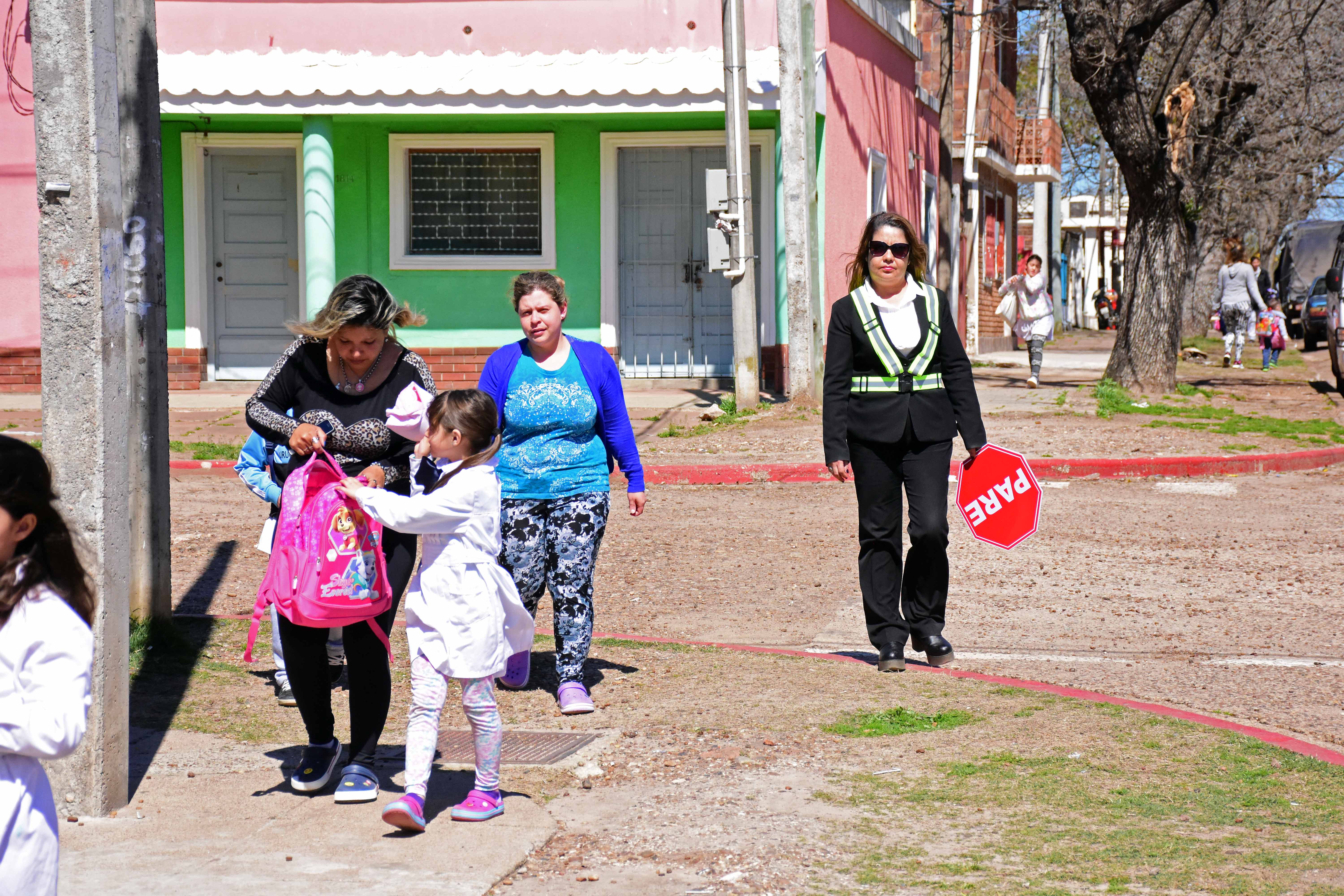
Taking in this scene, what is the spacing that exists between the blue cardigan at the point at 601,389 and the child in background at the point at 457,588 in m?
1.34

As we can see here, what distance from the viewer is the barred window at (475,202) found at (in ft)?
62.3

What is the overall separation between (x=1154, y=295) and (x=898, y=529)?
478 inches

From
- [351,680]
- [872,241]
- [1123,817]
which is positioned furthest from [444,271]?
[1123,817]

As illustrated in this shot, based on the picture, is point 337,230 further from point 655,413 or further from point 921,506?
point 921,506

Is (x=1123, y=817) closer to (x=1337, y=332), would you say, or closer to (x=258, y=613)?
(x=258, y=613)

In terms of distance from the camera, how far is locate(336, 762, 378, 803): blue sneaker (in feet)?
15.0

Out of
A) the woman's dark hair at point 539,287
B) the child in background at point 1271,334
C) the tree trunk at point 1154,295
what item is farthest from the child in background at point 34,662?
the child in background at point 1271,334

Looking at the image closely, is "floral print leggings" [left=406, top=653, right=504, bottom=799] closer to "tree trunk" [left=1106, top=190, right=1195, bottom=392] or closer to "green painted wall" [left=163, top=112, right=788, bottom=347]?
"tree trunk" [left=1106, top=190, right=1195, bottom=392]

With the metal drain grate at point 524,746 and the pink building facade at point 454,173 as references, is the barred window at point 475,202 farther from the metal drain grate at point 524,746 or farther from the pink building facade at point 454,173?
the metal drain grate at point 524,746

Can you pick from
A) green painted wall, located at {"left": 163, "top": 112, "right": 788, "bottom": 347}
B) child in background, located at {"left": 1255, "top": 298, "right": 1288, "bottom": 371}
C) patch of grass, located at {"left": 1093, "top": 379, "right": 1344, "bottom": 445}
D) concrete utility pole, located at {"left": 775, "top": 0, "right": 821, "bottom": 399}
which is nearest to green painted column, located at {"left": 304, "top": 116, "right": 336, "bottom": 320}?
Result: green painted wall, located at {"left": 163, "top": 112, "right": 788, "bottom": 347}

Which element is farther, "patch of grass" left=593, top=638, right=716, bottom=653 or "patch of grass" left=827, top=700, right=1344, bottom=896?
"patch of grass" left=593, top=638, right=716, bottom=653

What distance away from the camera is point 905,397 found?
620 centimetres

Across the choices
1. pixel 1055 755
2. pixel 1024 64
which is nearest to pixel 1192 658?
pixel 1055 755

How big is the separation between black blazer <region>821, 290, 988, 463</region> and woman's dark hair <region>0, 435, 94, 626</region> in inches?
155
